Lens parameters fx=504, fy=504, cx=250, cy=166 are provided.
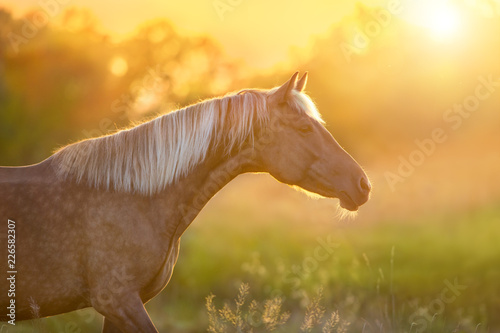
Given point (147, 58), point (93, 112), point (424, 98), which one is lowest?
point (93, 112)

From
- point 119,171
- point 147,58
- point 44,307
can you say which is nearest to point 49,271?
point 44,307

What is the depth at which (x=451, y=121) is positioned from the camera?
12.2 metres

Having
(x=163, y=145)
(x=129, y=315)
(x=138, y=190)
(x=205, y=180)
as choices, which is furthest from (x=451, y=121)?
(x=129, y=315)

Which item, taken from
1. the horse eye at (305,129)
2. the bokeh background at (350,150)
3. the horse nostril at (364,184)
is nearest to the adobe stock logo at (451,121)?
the bokeh background at (350,150)

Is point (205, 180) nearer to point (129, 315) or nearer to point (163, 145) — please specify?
point (163, 145)

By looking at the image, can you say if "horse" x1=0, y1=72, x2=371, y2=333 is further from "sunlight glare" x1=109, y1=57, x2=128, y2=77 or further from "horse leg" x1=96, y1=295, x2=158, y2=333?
"sunlight glare" x1=109, y1=57, x2=128, y2=77

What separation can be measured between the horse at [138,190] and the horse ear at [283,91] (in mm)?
11

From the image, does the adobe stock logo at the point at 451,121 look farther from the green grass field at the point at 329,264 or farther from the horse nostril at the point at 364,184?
the horse nostril at the point at 364,184

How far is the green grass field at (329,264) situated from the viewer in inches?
309

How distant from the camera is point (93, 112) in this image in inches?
620

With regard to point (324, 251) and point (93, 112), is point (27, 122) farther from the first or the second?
point (324, 251)

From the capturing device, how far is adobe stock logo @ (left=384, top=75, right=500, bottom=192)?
10.4 m

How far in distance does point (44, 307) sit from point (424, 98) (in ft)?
40.9

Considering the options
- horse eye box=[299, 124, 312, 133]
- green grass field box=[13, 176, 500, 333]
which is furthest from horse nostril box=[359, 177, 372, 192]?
green grass field box=[13, 176, 500, 333]
